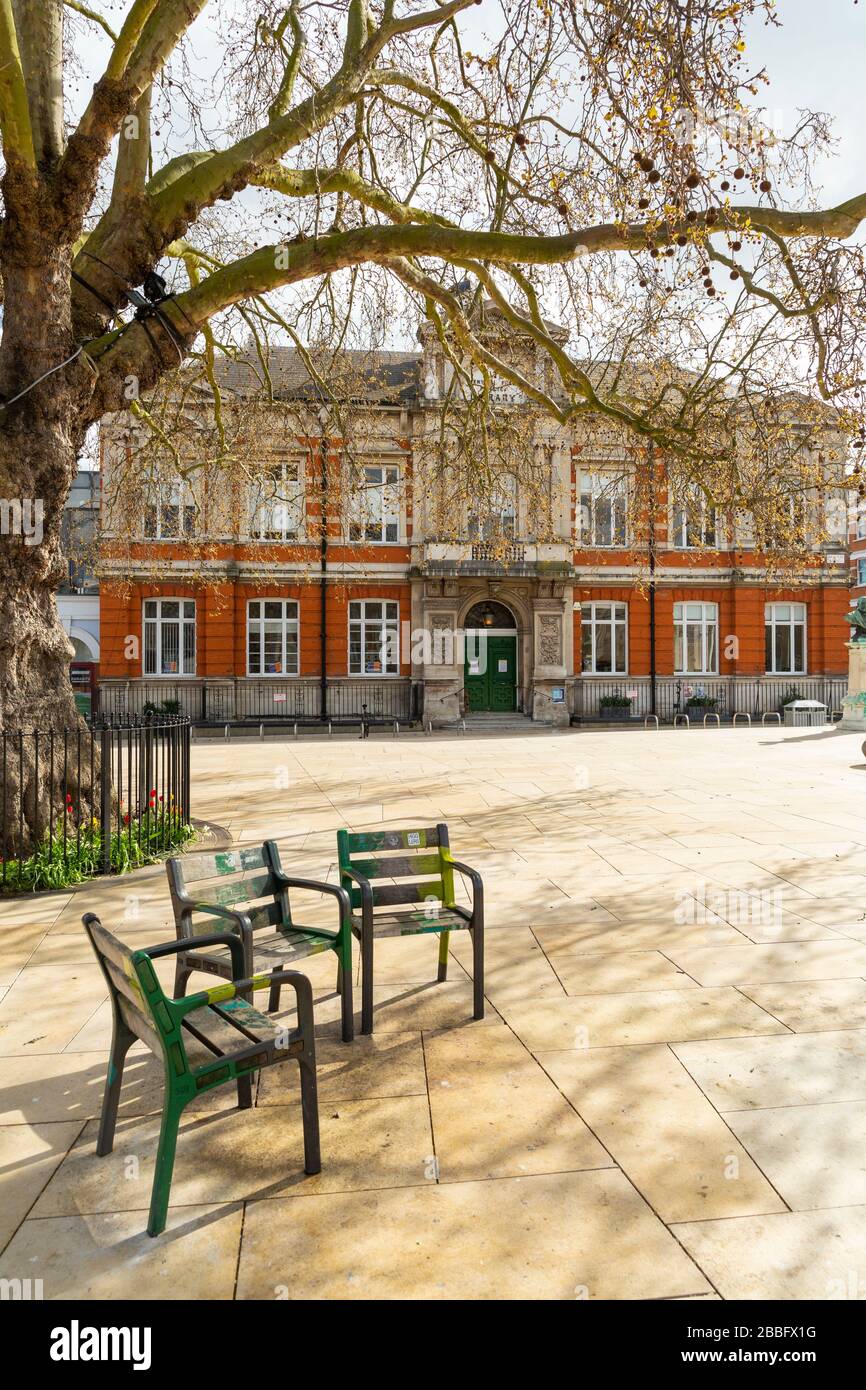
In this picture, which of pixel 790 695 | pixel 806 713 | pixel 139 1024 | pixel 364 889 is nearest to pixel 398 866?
pixel 364 889

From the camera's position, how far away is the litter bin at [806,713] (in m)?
27.5

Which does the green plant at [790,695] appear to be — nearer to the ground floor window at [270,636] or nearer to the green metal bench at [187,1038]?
the ground floor window at [270,636]

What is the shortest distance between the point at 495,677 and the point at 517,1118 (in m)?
25.0

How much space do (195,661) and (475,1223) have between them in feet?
84.0

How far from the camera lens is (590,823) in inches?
374

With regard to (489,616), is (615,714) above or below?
below

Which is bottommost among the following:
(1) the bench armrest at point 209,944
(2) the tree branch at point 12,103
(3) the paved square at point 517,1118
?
(3) the paved square at point 517,1118

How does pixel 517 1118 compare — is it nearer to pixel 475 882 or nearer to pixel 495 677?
pixel 475 882

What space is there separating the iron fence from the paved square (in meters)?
21.2

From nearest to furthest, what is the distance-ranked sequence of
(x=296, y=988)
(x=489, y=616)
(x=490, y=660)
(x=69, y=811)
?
(x=296, y=988) → (x=69, y=811) → (x=490, y=660) → (x=489, y=616)

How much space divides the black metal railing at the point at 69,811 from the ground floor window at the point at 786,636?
25.9 meters

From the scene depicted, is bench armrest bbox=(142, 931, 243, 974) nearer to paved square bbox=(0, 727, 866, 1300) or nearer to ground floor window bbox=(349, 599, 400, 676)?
paved square bbox=(0, 727, 866, 1300)

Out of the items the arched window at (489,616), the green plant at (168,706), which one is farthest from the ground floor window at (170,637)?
the arched window at (489,616)

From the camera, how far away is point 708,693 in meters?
28.7
